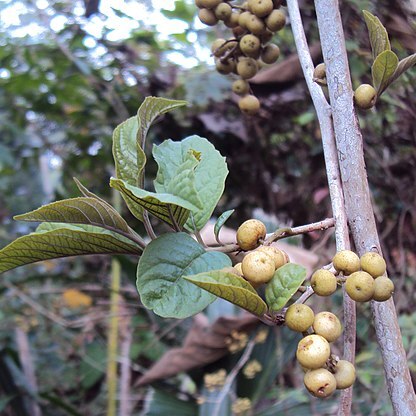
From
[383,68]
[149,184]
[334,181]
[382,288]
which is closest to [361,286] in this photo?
[382,288]

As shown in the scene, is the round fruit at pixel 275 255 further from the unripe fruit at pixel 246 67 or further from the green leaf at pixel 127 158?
the unripe fruit at pixel 246 67

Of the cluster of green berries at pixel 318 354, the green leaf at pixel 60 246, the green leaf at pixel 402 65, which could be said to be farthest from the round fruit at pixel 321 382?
the green leaf at pixel 402 65

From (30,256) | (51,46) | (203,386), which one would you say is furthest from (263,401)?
(51,46)

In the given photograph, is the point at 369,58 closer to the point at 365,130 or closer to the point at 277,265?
the point at 365,130

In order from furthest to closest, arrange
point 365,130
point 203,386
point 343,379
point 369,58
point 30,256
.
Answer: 1. point 203,386
2. point 365,130
3. point 369,58
4. point 30,256
5. point 343,379

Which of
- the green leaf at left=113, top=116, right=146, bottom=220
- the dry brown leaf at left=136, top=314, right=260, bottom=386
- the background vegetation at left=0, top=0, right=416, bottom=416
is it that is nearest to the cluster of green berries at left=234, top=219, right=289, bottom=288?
→ the green leaf at left=113, top=116, right=146, bottom=220

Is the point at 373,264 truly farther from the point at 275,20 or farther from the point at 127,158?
the point at 275,20

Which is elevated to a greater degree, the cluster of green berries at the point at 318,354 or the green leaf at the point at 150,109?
the green leaf at the point at 150,109
